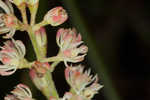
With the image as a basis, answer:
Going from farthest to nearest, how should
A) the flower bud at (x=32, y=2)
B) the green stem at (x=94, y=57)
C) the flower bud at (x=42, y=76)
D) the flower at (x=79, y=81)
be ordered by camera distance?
the green stem at (x=94, y=57) → the flower at (x=79, y=81) → the flower bud at (x=32, y=2) → the flower bud at (x=42, y=76)

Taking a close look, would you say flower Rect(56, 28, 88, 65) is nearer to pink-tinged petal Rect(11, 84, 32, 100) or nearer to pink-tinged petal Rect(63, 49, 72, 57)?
pink-tinged petal Rect(63, 49, 72, 57)

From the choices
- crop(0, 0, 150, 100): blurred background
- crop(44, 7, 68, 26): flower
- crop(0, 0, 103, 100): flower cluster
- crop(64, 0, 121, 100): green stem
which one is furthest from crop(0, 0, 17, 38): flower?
crop(0, 0, 150, 100): blurred background

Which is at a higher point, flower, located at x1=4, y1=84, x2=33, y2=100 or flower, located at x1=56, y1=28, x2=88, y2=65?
flower, located at x1=56, y1=28, x2=88, y2=65

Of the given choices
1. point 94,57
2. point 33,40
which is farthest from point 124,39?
point 33,40

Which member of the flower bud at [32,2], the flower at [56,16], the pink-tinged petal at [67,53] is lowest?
the pink-tinged petal at [67,53]

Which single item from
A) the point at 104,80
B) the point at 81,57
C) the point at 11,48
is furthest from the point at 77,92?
the point at 104,80

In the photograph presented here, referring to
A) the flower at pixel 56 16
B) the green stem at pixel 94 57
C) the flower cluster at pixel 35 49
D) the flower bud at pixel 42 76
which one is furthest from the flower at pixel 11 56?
the green stem at pixel 94 57

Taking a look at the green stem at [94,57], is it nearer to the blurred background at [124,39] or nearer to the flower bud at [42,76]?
the blurred background at [124,39]

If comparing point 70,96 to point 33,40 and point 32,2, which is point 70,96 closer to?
point 33,40
